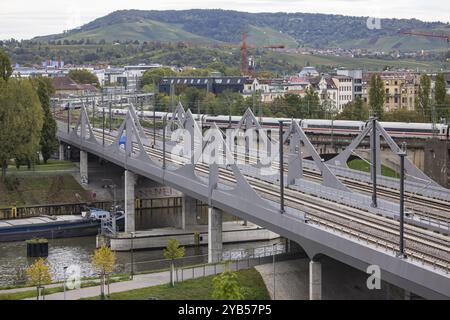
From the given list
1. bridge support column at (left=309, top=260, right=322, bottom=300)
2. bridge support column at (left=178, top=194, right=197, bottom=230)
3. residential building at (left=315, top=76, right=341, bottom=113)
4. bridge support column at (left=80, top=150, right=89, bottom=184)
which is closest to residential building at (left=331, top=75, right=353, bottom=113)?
residential building at (left=315, top=76, right=341, bottom=113)

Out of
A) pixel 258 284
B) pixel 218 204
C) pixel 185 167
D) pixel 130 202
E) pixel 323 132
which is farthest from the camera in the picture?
pixel 323 132

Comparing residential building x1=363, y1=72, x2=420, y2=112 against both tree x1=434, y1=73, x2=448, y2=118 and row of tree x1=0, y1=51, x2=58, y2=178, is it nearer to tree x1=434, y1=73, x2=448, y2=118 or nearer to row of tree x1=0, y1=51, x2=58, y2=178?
tree x1=434, y1=73, x2=448, y2=118

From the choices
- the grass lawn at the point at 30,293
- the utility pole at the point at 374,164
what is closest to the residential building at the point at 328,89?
the utility pole at the point at 374,164

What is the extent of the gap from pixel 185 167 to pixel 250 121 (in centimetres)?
1955

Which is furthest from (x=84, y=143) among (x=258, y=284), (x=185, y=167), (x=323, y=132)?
(x=258, y=284)

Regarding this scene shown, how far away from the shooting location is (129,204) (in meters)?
59.2

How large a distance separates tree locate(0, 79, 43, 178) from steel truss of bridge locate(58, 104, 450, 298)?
40.5 ft

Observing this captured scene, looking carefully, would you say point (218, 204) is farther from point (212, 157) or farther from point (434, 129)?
point (434, 129)

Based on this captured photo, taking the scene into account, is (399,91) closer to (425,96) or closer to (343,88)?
(343,88)

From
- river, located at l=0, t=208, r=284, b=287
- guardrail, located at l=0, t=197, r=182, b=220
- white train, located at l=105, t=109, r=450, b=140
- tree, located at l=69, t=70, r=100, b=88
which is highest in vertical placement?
tree, located at l=69, t=70, r=100, b=88

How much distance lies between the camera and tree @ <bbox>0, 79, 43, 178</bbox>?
2653 inches

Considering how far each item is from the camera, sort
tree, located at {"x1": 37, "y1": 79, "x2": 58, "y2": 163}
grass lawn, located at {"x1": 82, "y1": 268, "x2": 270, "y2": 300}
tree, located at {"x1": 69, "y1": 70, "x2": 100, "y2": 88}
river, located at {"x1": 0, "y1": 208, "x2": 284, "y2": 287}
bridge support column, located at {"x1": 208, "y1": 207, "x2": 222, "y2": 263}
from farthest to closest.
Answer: tree, located at {"x1": 69, "y1": 70, "x2": 100, "y2": 88}, tree, located at {"x1": 37, "y1": 79, "x2": 58, "y2": 163}, river, located at {"x1": 0, "y1": 208, "x2": 284, "y2": 287}, bridge support column, located at {"x1": 208, "y1": 207, "x2": 222, "y2": 263}, grass lawn, located at {"x1": 82, "y1": 268, "x2": 270, "y2": 300}
